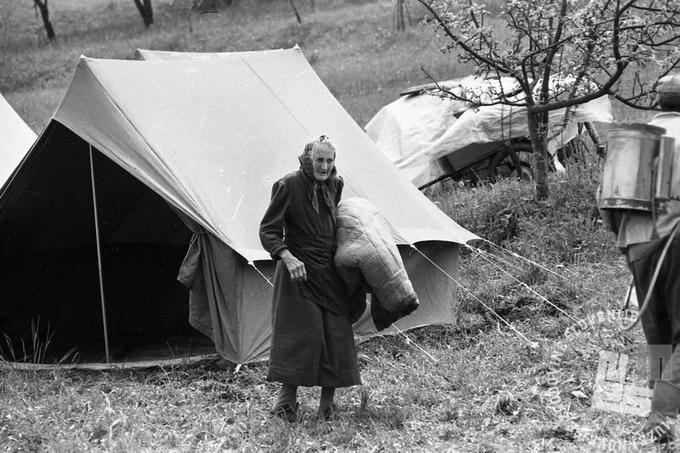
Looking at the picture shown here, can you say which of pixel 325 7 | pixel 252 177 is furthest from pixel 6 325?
pixel 325 7

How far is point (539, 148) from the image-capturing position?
8266 mm

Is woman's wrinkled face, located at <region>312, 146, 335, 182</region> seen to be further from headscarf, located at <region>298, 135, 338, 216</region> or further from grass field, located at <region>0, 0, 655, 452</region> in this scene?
grass field, located at <region>0, 0, 655, 452</region>

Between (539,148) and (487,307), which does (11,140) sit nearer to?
(539,148)

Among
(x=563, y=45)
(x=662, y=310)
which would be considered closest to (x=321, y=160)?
(x=662, y=310)

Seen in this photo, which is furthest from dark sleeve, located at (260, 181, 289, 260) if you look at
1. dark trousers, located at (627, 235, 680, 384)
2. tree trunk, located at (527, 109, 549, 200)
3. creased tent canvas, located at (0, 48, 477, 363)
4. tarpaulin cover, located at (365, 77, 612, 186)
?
tarpaulin cover, located at (365, 77, 612, 186)

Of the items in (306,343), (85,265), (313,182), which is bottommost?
(85,265)

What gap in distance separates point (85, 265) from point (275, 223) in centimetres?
428

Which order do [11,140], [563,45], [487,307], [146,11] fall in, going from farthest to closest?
[146,11] < [11,140] < [563,45] < [487,307]

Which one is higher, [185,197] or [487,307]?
[185,197]

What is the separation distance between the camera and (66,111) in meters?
6.43

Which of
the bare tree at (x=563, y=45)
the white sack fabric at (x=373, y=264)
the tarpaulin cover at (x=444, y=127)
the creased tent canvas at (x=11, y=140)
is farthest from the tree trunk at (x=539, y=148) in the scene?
the creased tent canvas at (x=11, y=140)

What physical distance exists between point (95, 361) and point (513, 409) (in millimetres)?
3093

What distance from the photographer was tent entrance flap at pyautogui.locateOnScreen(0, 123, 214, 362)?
22.9ft

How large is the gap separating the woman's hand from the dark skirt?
0.16 meters
